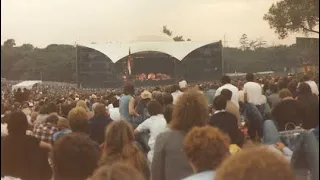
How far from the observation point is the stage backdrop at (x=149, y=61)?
9.09 metres

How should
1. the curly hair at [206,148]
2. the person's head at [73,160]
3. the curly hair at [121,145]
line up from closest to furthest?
the curly hair at [206,148], the person's head at [73,160], the curly hair at [121,145]

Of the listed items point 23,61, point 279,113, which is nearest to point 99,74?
point 23,61

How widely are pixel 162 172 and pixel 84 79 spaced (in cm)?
856

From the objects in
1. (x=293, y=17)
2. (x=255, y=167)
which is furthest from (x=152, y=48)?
(x=255, y=167)

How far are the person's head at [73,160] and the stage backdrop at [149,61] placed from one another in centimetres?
522

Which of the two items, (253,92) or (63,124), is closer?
(63,124)

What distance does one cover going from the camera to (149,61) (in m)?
16.4

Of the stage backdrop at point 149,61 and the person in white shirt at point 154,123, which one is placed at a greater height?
the stage backdrop at point 149,61

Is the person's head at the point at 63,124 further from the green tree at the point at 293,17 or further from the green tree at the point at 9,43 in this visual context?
the green tree at the point at 293,17

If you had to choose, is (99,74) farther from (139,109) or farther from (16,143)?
(16,143)

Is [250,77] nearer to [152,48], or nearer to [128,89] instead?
[128,89]

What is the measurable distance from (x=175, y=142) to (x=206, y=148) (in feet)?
2.68

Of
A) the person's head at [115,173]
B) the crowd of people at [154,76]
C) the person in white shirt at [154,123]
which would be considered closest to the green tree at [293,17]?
the person in white shirt at [154,123]

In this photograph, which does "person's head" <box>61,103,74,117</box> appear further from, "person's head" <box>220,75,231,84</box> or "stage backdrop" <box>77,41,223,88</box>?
"stage backdrop" <box>77,41,223,88</box>
